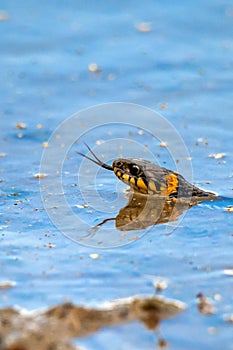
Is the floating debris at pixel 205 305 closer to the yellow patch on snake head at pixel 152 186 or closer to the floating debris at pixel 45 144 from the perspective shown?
the yellow patch on snake head at pixel 152 186

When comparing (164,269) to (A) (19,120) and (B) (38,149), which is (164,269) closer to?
(B) (38,149)

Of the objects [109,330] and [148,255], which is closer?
[109,330]

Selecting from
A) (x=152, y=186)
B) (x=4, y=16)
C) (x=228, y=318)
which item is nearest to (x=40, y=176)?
(x=152, y=186)

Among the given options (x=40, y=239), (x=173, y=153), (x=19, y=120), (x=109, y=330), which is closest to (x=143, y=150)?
(x=173, y=153)

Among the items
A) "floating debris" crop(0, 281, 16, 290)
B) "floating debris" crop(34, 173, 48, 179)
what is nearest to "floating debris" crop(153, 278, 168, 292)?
"floating debris" crop(0, 281, 16, 290)

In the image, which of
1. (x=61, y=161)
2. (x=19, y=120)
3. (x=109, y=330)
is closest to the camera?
(x=109, y=330)

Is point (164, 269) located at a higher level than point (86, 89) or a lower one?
higher

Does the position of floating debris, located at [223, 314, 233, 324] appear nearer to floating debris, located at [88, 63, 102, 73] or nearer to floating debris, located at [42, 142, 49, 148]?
floating debris, located at [42, 142, 49, 148]

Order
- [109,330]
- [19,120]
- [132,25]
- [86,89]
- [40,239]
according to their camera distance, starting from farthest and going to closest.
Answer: [132,25] → [86,89] → [19,120] → [40,239] → [109,330]
